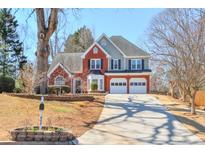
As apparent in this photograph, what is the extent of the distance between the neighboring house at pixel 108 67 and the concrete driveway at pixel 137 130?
12.5 metres

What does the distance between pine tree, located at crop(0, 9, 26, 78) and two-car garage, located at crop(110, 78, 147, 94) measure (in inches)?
300

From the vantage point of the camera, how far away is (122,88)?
25891 millimetres

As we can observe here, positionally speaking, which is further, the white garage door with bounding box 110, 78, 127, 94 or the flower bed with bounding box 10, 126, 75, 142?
the white garage door with bounding box 110, 78, 127, 94

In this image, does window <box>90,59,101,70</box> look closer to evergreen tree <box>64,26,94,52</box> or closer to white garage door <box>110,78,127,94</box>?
white garage door <box>110,78,127,94</box>

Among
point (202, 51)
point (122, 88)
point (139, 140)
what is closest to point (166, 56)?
point (202, 51)

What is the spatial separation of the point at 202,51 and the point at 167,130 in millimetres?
5208

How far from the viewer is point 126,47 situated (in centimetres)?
2784

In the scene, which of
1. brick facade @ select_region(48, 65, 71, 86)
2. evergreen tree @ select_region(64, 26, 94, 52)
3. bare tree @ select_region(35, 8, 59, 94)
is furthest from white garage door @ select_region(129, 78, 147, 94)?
bare tree @ select_region(35, 8, 59, 94)

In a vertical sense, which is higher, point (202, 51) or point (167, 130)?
point (202, 51)

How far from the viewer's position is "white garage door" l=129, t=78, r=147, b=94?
25.7 metres

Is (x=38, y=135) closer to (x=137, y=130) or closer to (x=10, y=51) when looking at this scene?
(x=137, y=130)

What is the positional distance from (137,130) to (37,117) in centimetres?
312
